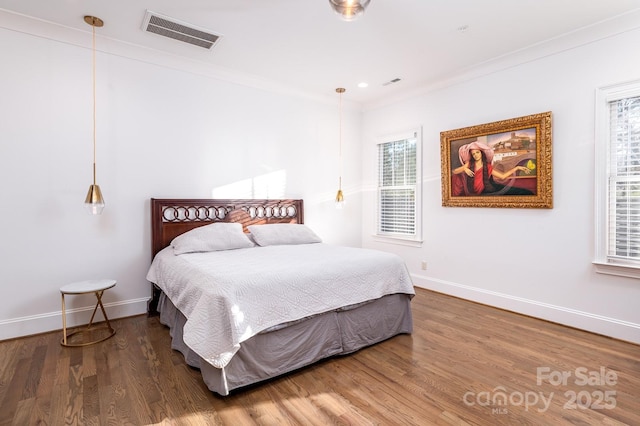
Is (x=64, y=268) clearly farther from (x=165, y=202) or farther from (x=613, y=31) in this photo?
(x=613, y=31)

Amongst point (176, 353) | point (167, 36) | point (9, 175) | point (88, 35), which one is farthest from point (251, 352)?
point (88, 35)

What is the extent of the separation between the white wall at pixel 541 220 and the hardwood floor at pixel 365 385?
1.35ft

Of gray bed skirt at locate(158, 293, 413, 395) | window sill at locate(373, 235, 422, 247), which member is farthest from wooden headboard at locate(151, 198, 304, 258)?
window sill at locate(373, 235, 422, 247)

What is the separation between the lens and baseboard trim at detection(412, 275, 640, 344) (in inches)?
114

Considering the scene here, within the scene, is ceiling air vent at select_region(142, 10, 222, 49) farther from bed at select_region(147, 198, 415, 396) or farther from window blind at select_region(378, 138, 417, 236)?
window blind at select_region(378, 138, 417, 236)

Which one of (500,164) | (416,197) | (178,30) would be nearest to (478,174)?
(500,164)

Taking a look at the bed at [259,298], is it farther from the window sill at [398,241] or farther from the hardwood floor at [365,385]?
the window sill at [398,241]

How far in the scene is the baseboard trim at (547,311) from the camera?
2.89m

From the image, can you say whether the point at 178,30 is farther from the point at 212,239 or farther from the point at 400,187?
the point at 400,187

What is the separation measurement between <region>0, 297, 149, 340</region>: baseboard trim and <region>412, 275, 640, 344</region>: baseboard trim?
11.8 ft

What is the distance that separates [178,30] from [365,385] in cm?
337

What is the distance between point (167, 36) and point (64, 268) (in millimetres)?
2411

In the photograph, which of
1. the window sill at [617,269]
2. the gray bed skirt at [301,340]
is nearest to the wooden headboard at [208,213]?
the gray bed skirt at [301,340]

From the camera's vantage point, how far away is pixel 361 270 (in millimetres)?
2752
